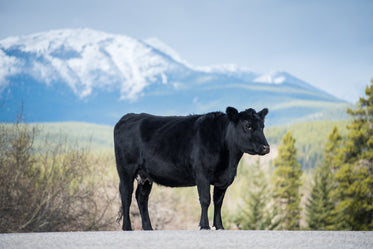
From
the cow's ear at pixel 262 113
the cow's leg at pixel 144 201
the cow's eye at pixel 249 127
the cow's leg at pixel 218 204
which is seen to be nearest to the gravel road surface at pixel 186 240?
the cow's leg at pixel 218 204

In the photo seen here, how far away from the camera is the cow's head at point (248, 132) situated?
962 centimetres

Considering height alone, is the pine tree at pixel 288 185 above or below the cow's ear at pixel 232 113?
below

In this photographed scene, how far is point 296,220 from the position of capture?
64.5m

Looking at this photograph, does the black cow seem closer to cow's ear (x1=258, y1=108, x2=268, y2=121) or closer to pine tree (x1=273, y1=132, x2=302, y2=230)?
cow's ear (x1=258, y1=108, x2=268, y2=121)

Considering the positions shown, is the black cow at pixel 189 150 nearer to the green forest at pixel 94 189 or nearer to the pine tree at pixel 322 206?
the green forest at pixel 94 189

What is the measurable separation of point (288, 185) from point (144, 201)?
57.8 metres

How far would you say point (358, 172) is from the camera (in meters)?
50.3

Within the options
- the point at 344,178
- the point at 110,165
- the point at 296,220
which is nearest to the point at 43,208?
the point at 110,165

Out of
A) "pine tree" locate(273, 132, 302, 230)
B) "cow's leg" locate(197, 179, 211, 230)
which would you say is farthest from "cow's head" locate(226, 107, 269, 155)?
"pine tree" locate(273, 132, 302, 230)

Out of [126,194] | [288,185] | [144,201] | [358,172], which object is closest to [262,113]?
[144,201]

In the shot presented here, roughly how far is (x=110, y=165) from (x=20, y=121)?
9.33m

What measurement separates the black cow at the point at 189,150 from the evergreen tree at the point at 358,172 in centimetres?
4161

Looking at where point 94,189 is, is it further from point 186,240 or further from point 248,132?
point 186,240

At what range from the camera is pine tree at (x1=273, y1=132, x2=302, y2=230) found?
212 feet
